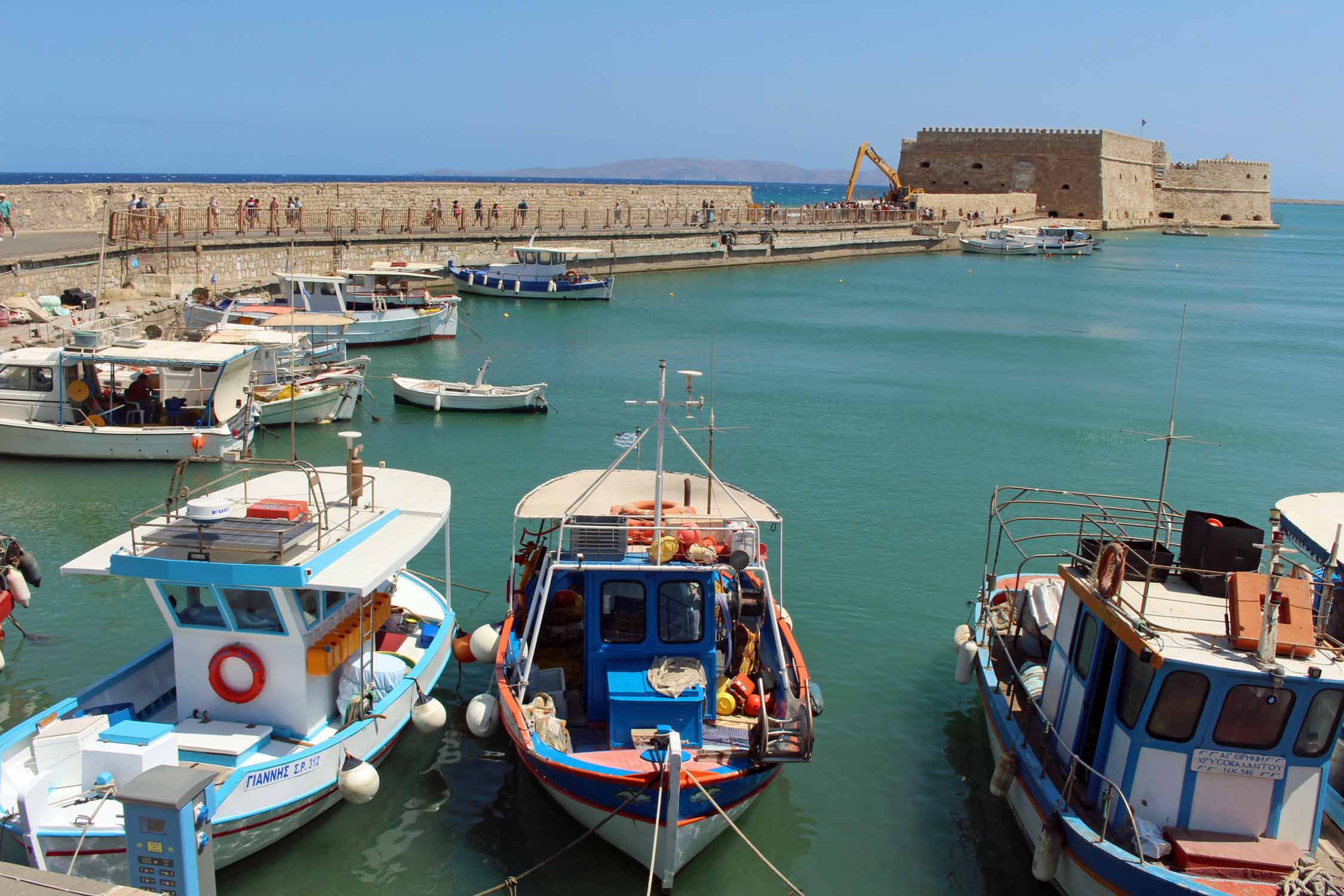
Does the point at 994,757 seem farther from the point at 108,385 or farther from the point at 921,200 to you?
the point at 921,200

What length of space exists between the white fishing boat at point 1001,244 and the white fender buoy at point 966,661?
64.7m

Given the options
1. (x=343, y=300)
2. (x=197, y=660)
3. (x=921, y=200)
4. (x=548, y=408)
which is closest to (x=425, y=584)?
(x=197, y=660)

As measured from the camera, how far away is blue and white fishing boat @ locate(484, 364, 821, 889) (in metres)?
8.36

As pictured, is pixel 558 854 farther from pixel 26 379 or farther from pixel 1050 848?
pixel 26 379

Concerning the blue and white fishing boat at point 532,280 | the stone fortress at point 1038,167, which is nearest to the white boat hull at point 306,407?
the blue and white fishing boat at point 532,280

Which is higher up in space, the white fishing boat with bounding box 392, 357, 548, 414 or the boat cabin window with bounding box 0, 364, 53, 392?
the boat cabin window with bounding box 0, 364, 53, 392

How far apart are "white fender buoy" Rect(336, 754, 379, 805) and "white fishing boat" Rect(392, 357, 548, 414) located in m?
15.7

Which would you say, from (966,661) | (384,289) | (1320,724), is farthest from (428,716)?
(384,289)

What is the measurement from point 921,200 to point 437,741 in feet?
228

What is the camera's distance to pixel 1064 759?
891 centimetres

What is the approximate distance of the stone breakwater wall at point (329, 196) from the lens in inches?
1448

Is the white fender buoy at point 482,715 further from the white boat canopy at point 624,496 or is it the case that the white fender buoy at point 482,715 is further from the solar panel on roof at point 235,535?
the solar panel on roof at point 235,535

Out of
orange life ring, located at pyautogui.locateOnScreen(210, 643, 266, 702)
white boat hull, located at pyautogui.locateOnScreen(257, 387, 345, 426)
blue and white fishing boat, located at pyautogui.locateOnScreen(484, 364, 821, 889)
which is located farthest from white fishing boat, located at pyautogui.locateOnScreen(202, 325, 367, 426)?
orange life ring, located at pyautogui.locateOnScreen(210, 643, 266, 702)

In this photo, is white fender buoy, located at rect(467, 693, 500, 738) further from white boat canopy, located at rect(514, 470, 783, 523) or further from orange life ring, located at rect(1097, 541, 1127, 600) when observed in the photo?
orange life ring, located at rect(1097, 541, 1127, 600)
